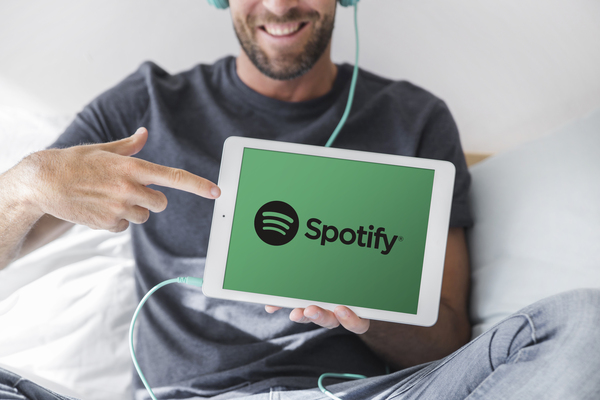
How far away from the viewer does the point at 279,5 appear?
1006 millimetres

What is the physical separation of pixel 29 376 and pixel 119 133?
1.91 ft

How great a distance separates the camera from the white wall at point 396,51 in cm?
126

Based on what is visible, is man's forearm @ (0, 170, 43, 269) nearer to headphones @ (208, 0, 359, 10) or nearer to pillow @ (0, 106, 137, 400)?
pillow @ (0, 106, 137, 400)

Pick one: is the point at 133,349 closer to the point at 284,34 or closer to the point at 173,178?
the point at 173,178

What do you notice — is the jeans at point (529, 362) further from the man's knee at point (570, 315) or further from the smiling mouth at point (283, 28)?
the smiling mouth at point (283, 28)

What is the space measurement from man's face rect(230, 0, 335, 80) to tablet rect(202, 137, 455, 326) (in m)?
0.41

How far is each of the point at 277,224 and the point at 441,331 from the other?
443 mm

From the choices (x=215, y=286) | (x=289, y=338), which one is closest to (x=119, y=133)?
(x=215, y=286)

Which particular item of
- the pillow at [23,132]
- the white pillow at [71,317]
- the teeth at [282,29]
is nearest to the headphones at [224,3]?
the teeth at [282,29]

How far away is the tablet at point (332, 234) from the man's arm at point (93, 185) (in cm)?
9

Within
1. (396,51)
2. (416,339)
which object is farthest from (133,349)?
(396,51)

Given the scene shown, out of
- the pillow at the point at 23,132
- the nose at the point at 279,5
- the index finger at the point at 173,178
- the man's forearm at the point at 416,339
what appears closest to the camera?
the index finger at the point at 173,178

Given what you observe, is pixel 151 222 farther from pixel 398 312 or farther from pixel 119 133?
pixel 398 312

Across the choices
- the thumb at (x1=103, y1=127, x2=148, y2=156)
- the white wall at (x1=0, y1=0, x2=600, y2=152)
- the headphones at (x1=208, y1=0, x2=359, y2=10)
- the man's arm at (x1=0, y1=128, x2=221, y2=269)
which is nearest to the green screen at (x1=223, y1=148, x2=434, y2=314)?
the man's arm at (x1=0, y1=128, x2=221, y2=269)
